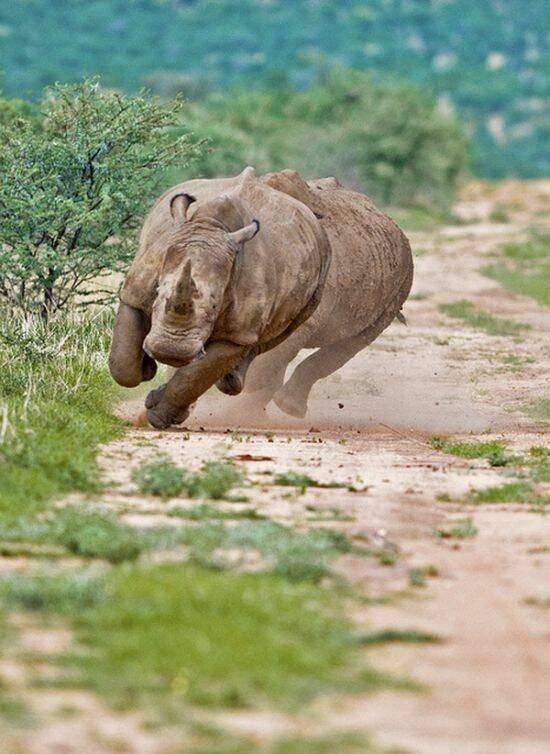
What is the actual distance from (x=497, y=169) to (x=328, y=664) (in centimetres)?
7755

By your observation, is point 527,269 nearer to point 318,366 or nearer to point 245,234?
point 318,366

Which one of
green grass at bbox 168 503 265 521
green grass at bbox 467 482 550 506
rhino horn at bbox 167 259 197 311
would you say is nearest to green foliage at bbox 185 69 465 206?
rhino horn at bbox 167 259 197 311

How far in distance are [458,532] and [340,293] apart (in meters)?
5.95

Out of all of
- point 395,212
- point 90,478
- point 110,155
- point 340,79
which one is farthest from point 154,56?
point 90,478

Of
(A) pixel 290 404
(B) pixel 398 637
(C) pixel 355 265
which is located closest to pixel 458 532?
(B) pixel 398 637

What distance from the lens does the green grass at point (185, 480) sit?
794 cm

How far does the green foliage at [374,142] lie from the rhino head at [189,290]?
1098 inches

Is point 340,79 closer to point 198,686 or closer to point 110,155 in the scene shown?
point 110,155

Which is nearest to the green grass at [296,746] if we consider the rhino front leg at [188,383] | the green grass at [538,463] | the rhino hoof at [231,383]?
the green grass at [538,463]

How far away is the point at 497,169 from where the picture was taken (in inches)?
3196

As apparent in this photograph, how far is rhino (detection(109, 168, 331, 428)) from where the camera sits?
10.0 m

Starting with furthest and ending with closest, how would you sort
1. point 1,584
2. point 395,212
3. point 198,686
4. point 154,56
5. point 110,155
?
point 154,56 → point 395,212 → point 110,155 → point 1,584 → point 198,686

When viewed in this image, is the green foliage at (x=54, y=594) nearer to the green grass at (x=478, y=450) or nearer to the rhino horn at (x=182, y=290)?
the rhino horn at (x=182, y=290)

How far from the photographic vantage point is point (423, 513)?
789 centimetres
